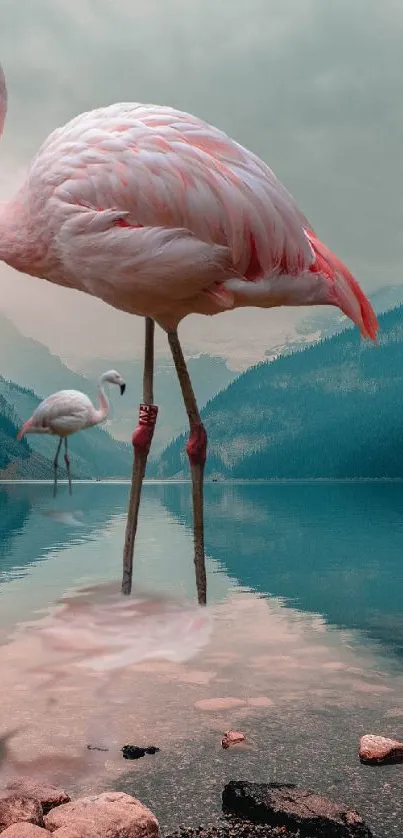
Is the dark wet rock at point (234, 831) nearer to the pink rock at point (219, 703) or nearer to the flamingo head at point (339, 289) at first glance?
the pink rock at point (219, 703)

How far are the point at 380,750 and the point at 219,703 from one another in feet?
3.37

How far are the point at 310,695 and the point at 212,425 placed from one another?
165 meters

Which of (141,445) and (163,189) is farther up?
(163,189)

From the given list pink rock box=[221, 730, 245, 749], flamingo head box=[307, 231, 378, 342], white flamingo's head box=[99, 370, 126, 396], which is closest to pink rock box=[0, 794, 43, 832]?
pink rock box=[221, 730, 245, 749]

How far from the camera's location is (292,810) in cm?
309

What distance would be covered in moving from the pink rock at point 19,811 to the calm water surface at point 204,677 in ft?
1.11

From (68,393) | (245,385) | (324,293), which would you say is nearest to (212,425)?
(245,385)

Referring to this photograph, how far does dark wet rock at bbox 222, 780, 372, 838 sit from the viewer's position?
9.86 ft

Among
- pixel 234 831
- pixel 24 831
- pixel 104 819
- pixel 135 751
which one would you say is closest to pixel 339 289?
pixel 135 751

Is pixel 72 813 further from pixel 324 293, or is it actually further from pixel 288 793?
pixel 324 293

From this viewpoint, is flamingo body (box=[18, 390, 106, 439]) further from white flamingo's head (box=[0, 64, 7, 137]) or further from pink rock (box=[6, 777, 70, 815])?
pink rock (box=[6, 777, 70, 815])

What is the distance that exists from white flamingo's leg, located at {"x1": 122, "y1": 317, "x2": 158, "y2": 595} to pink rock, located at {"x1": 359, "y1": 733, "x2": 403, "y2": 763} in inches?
127

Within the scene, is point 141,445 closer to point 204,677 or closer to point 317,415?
point 204,677

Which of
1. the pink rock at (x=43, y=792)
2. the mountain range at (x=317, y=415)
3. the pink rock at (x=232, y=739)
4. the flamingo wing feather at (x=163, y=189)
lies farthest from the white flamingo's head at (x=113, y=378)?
the mountain range at (x=317, y=415)
